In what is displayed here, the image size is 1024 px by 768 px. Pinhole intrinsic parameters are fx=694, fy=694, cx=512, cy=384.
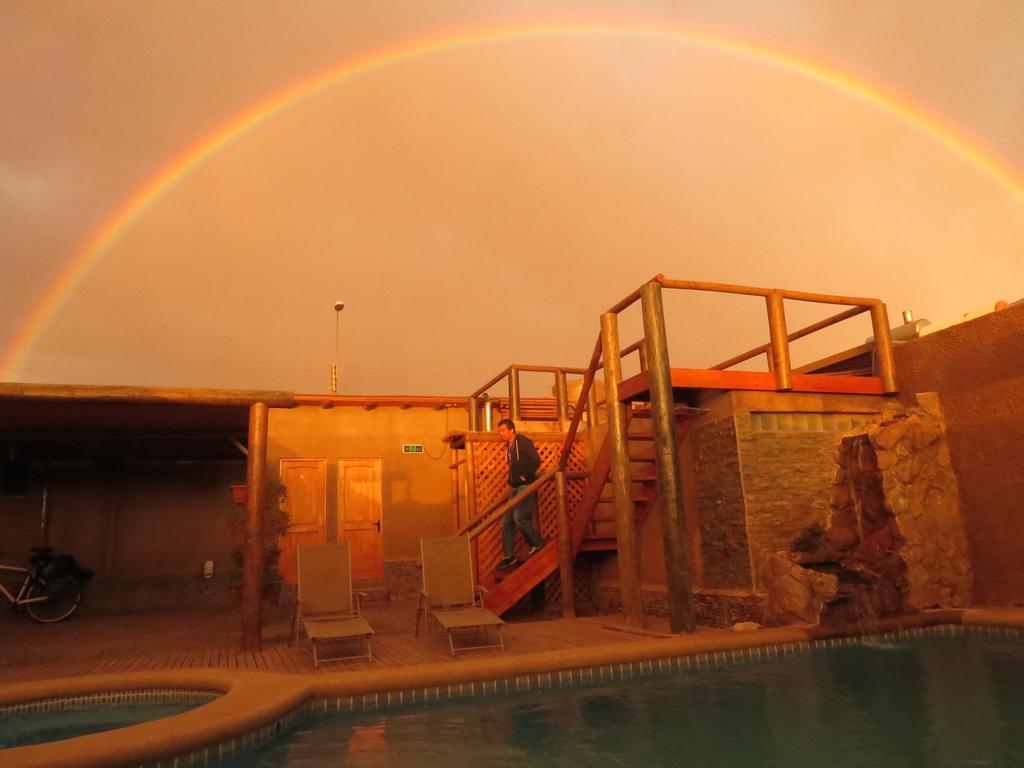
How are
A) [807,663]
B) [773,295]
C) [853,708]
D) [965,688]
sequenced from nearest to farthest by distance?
[853,708]
[965,688]
[807,663]
[773,295]

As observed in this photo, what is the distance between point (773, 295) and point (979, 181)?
719 cm

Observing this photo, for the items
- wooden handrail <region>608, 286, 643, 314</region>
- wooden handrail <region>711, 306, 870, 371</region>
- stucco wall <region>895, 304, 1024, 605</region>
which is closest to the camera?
stucco wall <region>895, 304, 1024, 605</region>

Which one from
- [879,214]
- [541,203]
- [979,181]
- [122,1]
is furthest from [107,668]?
[879,214]

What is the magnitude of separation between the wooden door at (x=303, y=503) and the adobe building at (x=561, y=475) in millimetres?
32

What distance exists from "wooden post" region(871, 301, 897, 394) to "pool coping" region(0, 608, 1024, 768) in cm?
247

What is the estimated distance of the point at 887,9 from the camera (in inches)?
414

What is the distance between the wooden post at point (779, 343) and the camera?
6.93 m

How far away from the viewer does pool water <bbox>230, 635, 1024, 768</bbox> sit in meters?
3.21

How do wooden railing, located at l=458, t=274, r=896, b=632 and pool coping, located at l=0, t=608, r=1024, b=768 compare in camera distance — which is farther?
wooden railing, located at l=458, t=274, r=896, b=632

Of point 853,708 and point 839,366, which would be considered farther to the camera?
point 839,366

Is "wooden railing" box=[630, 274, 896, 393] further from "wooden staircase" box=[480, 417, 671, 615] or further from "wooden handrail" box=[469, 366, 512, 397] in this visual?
"wooden handrail" box=[469, 366, 512, 397]

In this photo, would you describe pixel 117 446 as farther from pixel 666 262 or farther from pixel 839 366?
pixel 666 262

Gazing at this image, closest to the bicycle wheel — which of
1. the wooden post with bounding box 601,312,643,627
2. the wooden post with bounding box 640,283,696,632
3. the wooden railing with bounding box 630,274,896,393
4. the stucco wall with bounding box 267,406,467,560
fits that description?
the stucco wall with bounding box 267,406,467,560

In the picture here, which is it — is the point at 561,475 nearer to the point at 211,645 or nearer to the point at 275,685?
the point at 211,645
